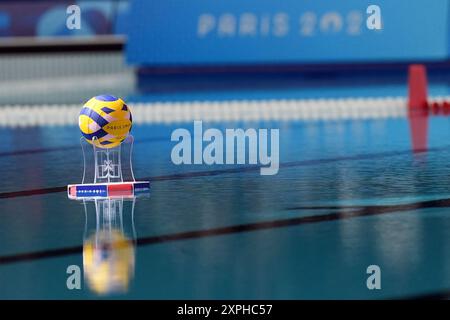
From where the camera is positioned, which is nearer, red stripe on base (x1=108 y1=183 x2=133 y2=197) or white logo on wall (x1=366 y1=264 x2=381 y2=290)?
white logo on wall (x1=366 y1=264 x2=381 y2=290)

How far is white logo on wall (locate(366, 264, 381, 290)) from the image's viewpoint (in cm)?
431

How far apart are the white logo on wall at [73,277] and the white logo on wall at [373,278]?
1.05 metres

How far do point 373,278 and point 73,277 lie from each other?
3.69 ft

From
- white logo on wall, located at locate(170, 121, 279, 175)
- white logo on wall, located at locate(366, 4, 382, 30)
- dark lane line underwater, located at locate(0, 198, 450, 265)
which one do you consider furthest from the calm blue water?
white logo on wall, located at locate(366, 4, 382, 30)

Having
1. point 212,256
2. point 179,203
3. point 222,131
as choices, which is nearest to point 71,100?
point 222,131

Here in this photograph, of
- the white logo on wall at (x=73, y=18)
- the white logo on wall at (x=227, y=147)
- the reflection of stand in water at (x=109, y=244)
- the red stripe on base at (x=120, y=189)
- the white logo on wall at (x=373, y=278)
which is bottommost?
the white logo on wall at (x=373, y=278)

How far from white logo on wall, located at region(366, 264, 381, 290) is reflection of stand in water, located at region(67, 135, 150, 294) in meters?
0.89

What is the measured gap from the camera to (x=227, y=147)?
941 centimetres

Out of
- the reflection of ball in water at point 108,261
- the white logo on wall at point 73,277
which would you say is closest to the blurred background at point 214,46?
the reflection of ball in water at point 108,261

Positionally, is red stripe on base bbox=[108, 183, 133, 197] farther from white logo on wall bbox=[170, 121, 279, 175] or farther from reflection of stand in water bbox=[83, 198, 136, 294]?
white logo on wall bbox=[170, 121, 279, 175]

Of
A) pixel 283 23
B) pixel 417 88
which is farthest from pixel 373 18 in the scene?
pixel 417 88

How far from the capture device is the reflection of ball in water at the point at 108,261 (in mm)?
4434

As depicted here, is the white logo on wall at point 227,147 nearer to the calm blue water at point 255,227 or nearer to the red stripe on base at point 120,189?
the calm blue water at point 255,227
